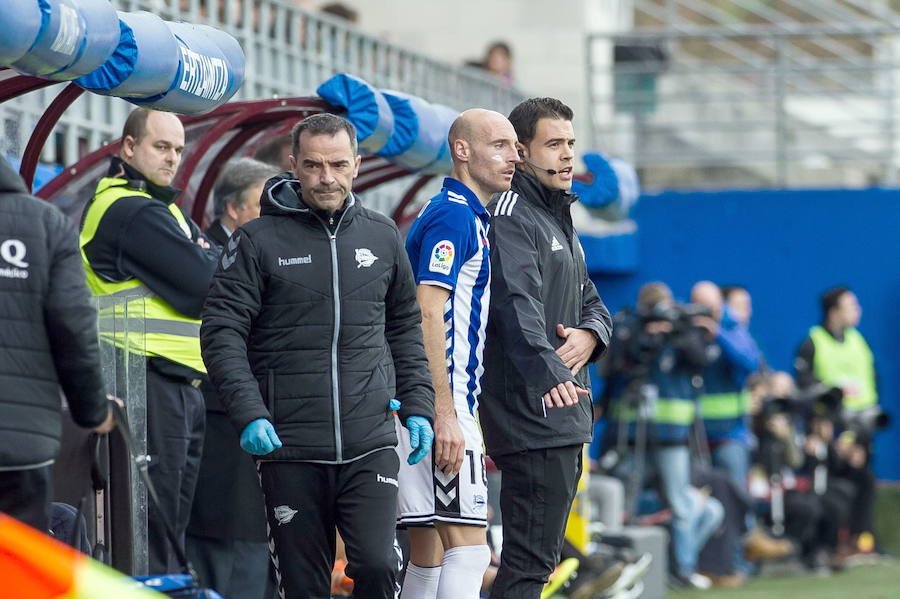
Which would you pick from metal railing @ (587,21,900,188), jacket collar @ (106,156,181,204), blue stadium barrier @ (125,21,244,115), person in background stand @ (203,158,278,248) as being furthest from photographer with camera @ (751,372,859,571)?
blue stadium barrier @ (125,21,244,115)

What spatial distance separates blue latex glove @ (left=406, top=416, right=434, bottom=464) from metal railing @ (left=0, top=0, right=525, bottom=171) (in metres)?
1.94

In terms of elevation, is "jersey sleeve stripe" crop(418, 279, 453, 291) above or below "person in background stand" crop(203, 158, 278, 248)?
below

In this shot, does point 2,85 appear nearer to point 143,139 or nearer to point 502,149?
point 143,139

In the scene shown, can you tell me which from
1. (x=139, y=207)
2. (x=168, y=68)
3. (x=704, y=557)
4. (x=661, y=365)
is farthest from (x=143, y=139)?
(x=704, y=557)

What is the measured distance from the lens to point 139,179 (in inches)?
250

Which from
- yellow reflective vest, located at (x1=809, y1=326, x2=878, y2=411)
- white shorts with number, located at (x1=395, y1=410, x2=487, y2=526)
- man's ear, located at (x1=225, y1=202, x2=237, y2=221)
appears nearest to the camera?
white shorts with number, located at (x1=395, y1=410, x2=487, y2=526)

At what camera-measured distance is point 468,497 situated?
18.8 ft

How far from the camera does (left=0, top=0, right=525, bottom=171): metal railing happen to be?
754cm

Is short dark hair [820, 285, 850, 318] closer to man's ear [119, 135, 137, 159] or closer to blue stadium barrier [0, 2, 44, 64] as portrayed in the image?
man's ear [119, 135, 137, 159]

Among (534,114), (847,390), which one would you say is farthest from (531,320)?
(847,390)

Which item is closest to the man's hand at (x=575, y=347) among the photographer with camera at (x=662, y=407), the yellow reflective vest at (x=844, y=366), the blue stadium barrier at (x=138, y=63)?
the blue stadium barrier at (x=138, y=63)

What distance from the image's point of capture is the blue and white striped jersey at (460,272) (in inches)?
227

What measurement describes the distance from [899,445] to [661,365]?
16.1 feet

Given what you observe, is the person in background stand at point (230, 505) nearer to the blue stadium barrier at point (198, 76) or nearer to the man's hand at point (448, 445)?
the blue stadium barrier at point (198, 76)
